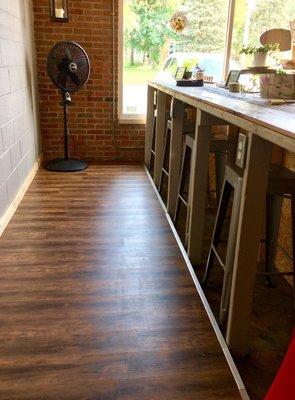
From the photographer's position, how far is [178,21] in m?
4.59

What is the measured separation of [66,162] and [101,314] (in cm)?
301

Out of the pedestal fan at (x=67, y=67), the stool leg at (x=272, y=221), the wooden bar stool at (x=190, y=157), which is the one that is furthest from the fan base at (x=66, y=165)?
the stool leg at (x=272, y=221)

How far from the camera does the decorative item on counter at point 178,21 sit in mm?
4570

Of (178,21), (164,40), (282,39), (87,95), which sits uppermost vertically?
(178,21)

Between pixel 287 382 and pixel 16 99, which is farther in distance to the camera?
pixel 16 99

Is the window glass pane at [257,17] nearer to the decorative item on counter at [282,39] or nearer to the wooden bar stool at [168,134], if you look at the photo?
the decorative item on counter at [282,39]

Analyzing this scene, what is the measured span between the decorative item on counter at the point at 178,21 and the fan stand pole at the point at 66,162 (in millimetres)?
1627

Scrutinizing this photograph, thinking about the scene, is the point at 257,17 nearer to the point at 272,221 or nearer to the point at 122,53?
the point at 122,53

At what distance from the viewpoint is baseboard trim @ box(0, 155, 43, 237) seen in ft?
9.52

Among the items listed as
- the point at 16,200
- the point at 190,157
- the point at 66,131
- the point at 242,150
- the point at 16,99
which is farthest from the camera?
the point at 66,131

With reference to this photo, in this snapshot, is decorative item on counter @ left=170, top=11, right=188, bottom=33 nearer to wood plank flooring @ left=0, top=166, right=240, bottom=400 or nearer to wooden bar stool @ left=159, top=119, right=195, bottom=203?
wooden bar stool @ left=159, top=119, right=195, bottom=203

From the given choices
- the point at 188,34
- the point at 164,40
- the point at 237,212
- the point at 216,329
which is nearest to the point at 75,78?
the point at 164,40

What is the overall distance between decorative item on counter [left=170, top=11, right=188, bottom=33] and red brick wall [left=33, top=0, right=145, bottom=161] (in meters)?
0.80

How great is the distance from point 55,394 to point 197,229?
4.41 feet
